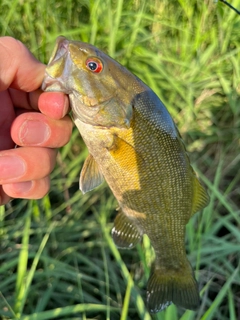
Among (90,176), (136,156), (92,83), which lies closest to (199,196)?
(136,156)

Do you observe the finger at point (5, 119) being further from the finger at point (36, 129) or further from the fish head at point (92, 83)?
the fish head at point (92, 83)

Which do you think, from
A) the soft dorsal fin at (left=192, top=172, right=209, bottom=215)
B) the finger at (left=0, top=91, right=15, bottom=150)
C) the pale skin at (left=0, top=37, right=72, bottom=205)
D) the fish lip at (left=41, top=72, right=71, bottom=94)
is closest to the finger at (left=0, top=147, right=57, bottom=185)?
the pale skin at (left=0, top=37, right=72, bottom=205)

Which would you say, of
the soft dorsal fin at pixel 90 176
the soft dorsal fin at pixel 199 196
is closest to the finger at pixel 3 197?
the soft dorsal fin at pixel 90 176

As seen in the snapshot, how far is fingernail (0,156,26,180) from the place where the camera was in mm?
1247

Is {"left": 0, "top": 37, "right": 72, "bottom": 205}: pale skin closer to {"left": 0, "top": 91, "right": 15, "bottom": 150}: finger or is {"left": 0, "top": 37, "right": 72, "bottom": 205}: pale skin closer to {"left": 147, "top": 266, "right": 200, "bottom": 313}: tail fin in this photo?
{"left": 0, "top": 91, "right": 15, "bottom": 150}: finger

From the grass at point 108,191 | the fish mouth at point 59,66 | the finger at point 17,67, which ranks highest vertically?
the fish mouth at point 59,66

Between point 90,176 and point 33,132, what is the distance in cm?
25

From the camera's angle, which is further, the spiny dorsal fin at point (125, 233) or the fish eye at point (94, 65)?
the spiny dorsal fin at point (125, 233)

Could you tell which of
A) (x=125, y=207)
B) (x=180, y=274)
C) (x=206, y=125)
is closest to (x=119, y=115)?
(x=125, y=207)

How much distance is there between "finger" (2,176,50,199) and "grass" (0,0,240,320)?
135 millimetres

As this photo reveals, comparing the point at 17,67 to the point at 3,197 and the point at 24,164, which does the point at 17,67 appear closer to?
the point at 24,164

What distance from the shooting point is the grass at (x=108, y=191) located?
162 cm

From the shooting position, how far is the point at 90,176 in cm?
126

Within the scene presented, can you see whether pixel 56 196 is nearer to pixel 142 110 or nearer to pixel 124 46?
pixel 124 46
